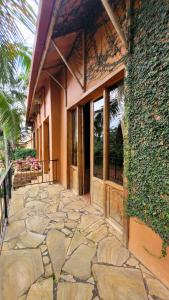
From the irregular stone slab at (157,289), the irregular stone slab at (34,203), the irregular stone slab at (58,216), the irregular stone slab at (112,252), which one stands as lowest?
the irregular stone slab at (157,289)

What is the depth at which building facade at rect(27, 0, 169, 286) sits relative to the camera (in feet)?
7.17

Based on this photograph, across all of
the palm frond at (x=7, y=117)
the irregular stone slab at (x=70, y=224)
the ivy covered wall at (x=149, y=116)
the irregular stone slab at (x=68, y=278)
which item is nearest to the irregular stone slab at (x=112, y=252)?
the irregular stone slab at (x=68, y=278)

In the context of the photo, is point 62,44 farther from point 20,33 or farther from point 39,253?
point 39,253

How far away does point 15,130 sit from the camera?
25.2 feet

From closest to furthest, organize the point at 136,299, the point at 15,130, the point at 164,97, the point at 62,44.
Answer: the point at 136,299, the point at 164,97, the point at 62,44, the point at 15,130

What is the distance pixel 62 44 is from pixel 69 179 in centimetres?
392

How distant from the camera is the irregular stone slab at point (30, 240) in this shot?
283 centimetres

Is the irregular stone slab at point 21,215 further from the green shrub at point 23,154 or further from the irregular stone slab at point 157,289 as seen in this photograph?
the green shrub at point 23,154

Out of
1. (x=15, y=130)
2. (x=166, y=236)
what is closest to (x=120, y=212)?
(x=166, y=236)

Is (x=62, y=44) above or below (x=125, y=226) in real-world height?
above

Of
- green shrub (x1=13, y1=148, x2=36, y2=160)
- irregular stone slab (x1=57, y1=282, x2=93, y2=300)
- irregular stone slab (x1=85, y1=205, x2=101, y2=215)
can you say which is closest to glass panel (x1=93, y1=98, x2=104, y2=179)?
irregular stone slab (x1=85, y1=205, x2=101, y2=215)

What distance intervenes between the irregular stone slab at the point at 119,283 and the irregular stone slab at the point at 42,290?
54 centimetres

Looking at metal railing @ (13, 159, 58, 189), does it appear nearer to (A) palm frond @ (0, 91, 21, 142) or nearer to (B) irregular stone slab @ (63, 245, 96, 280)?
(A) palm frond @ (0, 91, 21, 142)

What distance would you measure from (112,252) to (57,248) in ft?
2.74
